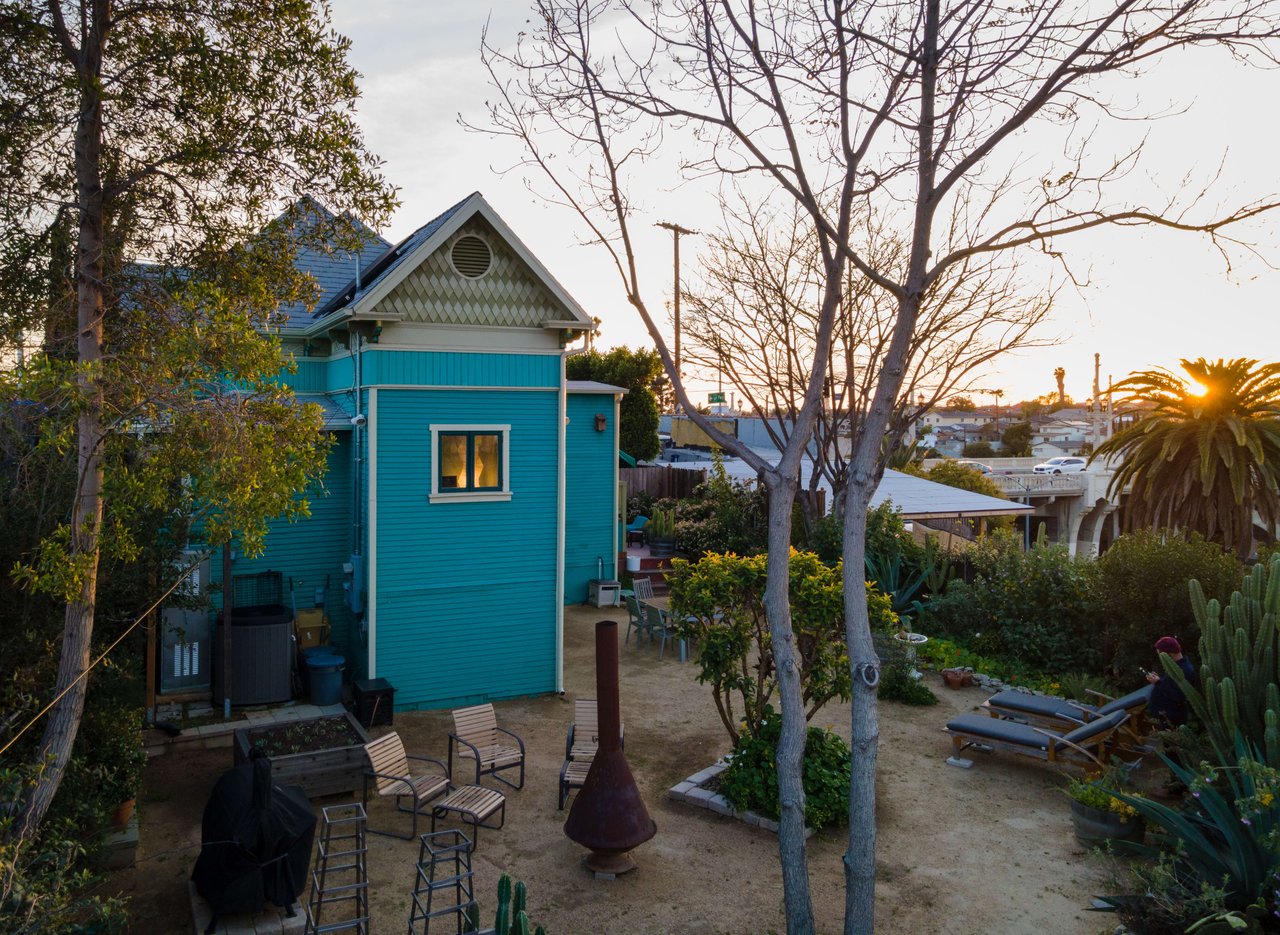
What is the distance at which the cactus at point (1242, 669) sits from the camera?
286 inches

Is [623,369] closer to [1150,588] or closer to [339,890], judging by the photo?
[1150,588]

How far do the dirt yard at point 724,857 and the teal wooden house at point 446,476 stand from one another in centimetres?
157

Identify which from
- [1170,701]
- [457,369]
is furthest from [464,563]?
[1170,701]

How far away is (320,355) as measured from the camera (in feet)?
44.5

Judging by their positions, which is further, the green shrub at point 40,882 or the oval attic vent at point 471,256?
the oval attic vent at point 471,256

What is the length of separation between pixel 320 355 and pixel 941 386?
38.7 ft

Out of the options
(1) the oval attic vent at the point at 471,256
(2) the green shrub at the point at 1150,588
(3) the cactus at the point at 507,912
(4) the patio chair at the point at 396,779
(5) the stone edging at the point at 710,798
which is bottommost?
(5) the stone edging at the point at 710,798

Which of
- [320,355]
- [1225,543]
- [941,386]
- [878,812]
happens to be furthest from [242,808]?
[1225,543]

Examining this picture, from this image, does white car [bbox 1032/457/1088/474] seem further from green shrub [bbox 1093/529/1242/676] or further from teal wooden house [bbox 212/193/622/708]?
teal wooden house [bbox 212/193/622/708]

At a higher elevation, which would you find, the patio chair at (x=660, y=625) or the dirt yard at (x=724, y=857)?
the patio chair at (x=660, y=625)

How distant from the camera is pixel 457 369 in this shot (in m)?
11.9

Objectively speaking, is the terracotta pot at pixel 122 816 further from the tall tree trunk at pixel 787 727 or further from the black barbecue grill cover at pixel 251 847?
the tall tree trunk at pixel 787 727

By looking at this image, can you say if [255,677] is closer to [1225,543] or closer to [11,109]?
[11,109]

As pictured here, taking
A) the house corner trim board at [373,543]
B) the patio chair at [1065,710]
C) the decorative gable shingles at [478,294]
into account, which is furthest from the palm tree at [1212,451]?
the house corner trim board at [373,543]
